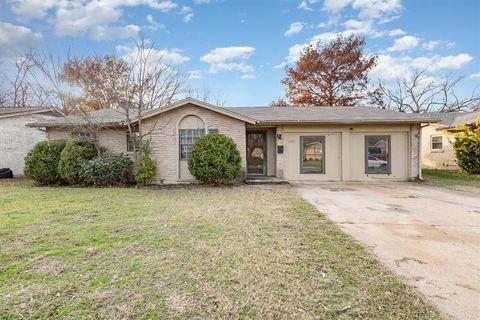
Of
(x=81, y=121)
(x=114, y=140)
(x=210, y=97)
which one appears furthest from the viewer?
(x=210, y=97)

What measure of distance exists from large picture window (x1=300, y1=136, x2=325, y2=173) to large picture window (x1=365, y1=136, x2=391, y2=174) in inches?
76.9

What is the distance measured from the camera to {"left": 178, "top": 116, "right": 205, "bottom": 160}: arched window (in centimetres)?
1093

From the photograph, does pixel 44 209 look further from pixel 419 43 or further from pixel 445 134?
pixel 419 43

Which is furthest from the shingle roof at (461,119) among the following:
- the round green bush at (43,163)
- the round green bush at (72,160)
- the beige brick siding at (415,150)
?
the round green bush at (43,163)

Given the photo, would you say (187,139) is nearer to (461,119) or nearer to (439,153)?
(439,153)

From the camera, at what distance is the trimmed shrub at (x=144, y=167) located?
9.97 metres

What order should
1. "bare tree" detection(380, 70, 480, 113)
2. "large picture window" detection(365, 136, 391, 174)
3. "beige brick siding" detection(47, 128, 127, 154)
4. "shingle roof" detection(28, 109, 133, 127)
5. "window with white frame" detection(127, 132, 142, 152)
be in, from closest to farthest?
"window with white frame" detection(127, 132, 142, 152)
"shingle roof" detection(28, 109, 133, 127)
"large picture window" detection(365, 136, 391, 174)
"beige brick siding" detection(47, 128, 127, 154)
"bare tree" detection(380, 70, 480, 113)

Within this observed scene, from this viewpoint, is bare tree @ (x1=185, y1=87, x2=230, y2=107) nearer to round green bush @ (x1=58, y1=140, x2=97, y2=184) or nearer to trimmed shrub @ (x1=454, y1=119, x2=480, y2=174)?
round green bush @ (x1=58, y1=140, x2=97, y2=184)

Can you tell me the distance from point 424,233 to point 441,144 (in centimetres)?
1616

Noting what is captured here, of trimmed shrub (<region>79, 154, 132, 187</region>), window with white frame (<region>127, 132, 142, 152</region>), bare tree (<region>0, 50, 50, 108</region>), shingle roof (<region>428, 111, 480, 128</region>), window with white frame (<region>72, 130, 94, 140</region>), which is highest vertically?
bare tree (<region>0, 50, 50, 108</region>)

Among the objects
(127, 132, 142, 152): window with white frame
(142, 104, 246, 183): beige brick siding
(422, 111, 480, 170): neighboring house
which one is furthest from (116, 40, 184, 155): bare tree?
(422, 111, 480, 170): neighboring house

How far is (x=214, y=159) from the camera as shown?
966cm

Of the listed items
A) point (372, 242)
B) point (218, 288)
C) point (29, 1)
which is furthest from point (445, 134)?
point (29, 1)

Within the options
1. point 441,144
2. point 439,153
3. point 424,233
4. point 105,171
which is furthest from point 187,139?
point 441,144
